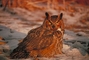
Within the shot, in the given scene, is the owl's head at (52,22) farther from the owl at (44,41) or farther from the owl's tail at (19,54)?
the owl's tail at (19,54)

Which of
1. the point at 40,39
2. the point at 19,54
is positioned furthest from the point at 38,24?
the point at 19,54

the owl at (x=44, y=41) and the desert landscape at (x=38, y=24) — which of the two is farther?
the desert landscape at (x=38, y=24)

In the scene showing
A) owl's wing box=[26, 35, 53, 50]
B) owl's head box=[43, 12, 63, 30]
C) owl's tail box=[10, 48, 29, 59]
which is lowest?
owl's tail box=[10, 48, 29, 59]

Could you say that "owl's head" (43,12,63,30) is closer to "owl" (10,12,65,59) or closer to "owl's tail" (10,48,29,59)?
"owl" (10,12,65,59)

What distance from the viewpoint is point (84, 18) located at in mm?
12750

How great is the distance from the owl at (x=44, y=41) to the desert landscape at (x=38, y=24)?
23 centimetres

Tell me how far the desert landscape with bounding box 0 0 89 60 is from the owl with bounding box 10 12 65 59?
228mm

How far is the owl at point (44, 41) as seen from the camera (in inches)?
226

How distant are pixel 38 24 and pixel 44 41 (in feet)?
18.1

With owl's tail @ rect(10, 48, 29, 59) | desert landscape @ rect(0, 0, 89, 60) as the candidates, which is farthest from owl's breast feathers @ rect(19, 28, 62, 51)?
desert landscape @ rect(0, 0, 89, 60)

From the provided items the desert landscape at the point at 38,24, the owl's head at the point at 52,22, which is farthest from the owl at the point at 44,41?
the desert landscape at the point at 38,24

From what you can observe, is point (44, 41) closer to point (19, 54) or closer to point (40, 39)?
point (40, 39)

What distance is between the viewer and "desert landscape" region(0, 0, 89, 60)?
6.62 meters

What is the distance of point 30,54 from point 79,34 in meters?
4.06
